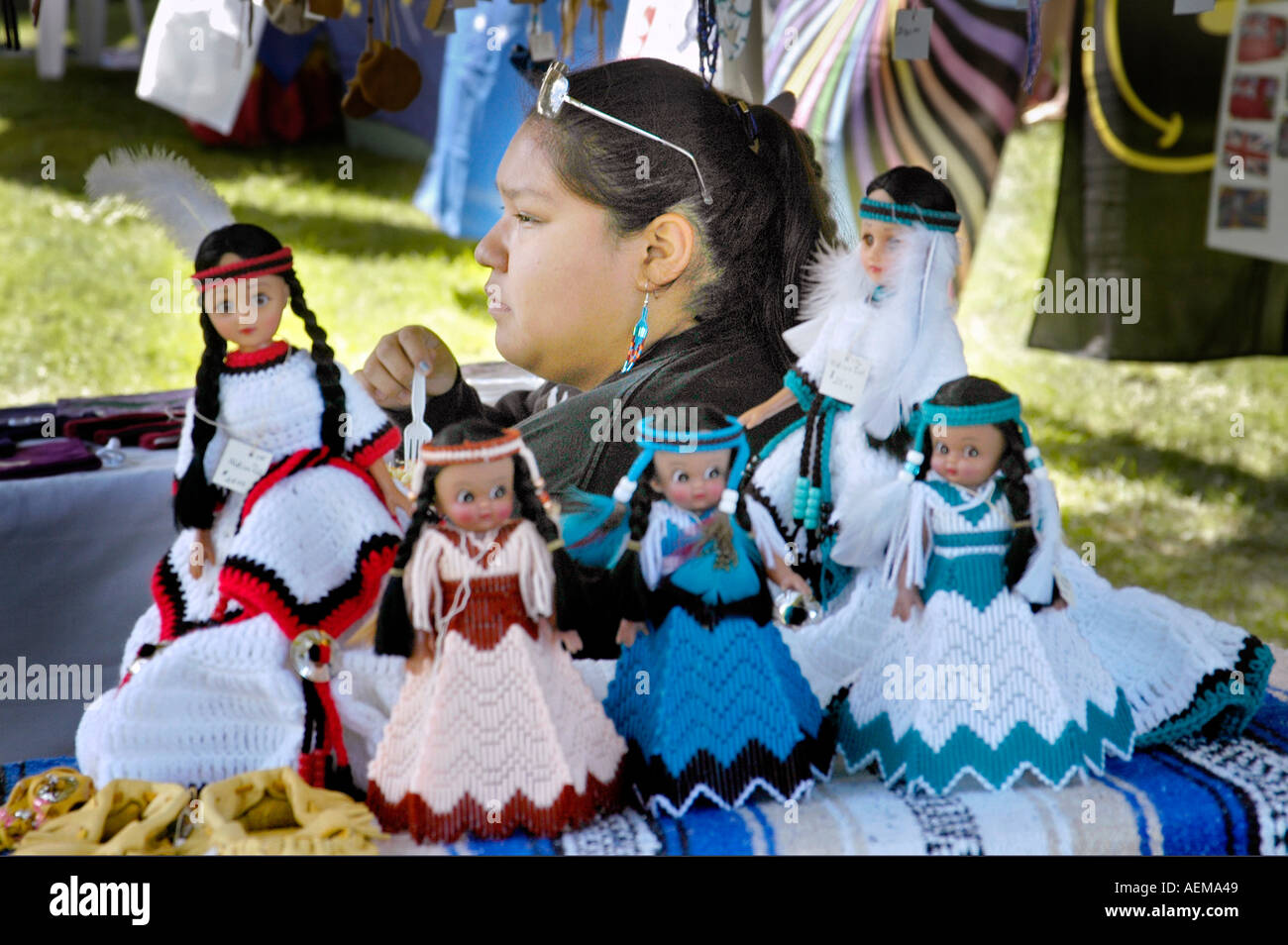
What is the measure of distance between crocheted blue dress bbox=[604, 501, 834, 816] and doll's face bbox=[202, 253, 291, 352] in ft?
2.09

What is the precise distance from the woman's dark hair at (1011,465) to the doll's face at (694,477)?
352 millimetres

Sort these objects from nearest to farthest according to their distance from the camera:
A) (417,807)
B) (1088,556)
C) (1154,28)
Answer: (417,807), (1088,556), (1154,28)

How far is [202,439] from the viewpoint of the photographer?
6.20 feet

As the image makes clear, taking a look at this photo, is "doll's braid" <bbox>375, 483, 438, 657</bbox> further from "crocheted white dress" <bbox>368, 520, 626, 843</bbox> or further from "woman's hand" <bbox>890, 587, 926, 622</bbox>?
"woman's hand" <bbox>890, 587, 926, 622</bbox>

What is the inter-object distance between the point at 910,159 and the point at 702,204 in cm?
217

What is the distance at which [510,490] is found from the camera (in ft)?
5.71

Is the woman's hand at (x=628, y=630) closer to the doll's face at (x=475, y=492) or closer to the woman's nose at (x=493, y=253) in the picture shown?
the doll's face at (x=475, y=492)

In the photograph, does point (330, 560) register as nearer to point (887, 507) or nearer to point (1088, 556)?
point (887, 507)

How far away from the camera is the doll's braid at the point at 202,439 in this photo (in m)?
1.89

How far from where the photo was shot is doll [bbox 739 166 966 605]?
2.14 meters

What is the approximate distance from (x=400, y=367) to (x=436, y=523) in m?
0.77

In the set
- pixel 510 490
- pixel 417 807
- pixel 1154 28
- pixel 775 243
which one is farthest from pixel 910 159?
pixel 417 807

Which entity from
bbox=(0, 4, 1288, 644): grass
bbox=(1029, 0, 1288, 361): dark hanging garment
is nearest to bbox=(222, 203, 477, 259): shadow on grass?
bbox=(0, 4, 1288, 644): grass

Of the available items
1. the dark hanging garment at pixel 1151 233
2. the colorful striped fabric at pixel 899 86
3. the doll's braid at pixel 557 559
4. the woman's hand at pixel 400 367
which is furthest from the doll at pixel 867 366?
the dark hanging garment at pixel 1151 233
